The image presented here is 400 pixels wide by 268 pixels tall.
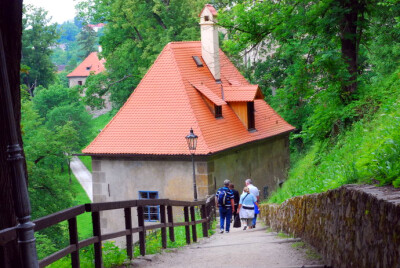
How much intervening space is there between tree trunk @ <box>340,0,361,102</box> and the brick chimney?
1150cm

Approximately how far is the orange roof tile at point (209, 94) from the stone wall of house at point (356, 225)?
1868cm

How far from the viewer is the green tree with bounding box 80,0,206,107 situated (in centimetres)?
3594

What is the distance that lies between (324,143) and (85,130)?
1869 inches

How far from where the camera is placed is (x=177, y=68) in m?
28.1

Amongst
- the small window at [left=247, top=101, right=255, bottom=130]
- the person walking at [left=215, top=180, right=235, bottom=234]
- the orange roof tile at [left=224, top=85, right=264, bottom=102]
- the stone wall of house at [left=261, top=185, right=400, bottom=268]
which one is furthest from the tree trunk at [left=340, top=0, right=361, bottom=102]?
the small window at [left=247, top=101, right=255, bottom=130]

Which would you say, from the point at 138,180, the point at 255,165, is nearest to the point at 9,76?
the point at 138,180

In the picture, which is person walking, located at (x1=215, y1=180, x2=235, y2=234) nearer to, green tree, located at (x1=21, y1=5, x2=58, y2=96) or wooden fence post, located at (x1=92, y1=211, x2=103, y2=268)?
wooden fence post, located at (x1=92, y1=211, x2=103, y2=268)

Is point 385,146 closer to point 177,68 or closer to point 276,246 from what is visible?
point 276,246

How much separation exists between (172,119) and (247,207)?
1118cm

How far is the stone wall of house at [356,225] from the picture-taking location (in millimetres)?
4395

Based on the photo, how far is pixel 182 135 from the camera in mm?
25562

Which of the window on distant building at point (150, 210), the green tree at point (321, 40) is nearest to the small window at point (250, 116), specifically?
the window on distant building at point (150, 210)

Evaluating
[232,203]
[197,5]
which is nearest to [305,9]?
[232,203]

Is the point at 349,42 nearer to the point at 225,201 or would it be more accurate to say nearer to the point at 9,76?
the point at 225,201
